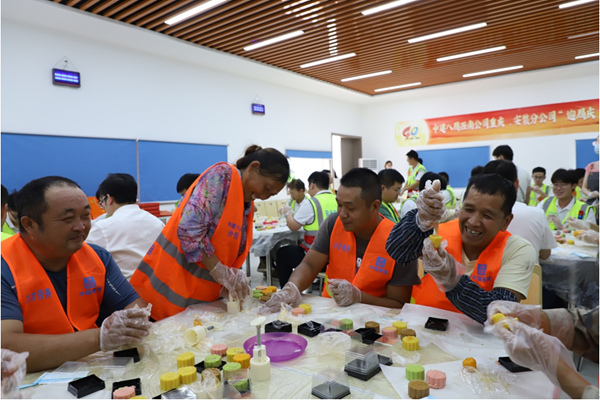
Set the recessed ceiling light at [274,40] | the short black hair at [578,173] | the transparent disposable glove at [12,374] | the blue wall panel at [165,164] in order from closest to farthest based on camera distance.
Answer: the transparent disposable glove at [12,374] → the short black hair at [578,173] → the recessed ceiling light at [274,40] → the blue wall panel at [165,164]

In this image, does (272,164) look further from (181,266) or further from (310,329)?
(310,329)

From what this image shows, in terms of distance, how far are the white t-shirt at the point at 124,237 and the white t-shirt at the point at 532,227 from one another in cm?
251

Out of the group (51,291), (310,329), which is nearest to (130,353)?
(51,291)

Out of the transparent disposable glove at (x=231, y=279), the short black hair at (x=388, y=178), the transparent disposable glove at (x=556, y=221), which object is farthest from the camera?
the transparent disposable glove at (x=556, y=221)

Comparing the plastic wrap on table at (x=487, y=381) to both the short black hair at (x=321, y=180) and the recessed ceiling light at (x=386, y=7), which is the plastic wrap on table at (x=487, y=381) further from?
the recessed ceiling light at (x=386, y=7)

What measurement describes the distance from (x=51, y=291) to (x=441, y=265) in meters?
1.36

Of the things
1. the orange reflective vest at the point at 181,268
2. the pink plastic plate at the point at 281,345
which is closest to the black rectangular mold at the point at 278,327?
the pink plastic plate at the point at 281,345

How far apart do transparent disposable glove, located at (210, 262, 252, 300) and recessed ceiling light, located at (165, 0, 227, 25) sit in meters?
3.59

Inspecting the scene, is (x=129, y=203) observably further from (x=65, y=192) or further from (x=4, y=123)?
(x=4, y=123)

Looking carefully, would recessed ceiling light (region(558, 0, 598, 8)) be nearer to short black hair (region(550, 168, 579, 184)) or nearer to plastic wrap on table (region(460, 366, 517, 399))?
short black hair (region(550, 168, 579, 184))

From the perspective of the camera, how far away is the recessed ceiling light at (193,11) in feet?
14.0

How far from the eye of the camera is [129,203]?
2578 millimetres

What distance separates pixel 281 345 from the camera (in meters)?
1.26

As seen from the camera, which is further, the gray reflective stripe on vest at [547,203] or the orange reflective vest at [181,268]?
the gray reflective stripe on vest at [547,203]
